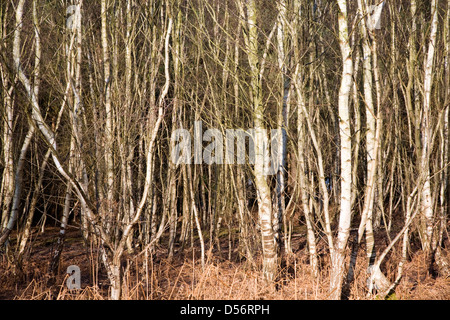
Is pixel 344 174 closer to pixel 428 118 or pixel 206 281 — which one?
pixel 428 118

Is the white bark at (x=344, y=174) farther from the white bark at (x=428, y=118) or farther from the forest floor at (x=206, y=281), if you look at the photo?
the white bark at (x=428, y=118)

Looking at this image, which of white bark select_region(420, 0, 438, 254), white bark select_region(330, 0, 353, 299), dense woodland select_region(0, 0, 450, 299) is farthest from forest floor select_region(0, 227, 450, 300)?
white bark select_region(420, 0, 438, 254)

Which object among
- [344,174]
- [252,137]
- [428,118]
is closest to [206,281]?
[252,137]

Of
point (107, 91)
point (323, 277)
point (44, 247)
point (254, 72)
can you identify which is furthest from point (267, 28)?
point (44, 247)

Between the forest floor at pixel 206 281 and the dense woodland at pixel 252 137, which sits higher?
the dense woodland at pixel 252 137

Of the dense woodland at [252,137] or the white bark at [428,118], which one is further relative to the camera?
the white bark at [428,118]

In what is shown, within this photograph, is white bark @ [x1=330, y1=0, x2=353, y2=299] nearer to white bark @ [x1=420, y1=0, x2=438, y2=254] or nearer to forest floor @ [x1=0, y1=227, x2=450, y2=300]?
forest floor @ [x1=0, y1=227, x2=450, y2=300]

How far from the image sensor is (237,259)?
7129mm

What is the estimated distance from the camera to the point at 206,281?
5164 mm

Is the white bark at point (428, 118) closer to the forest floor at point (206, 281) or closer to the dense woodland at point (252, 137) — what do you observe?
the dense woodland at point (252, 137)

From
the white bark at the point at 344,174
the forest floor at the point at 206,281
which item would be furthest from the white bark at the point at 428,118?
the white bark at the point at 344,174

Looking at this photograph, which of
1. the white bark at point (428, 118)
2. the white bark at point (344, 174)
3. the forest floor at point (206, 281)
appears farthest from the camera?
the white bark at point (428, 118)

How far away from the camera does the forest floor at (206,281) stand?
4.43 m

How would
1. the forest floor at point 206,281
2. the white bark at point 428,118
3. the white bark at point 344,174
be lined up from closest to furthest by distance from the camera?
1. the white bark at point 344,174
2. the forest floor at point 206,281
3. the white bark at point 428,118
